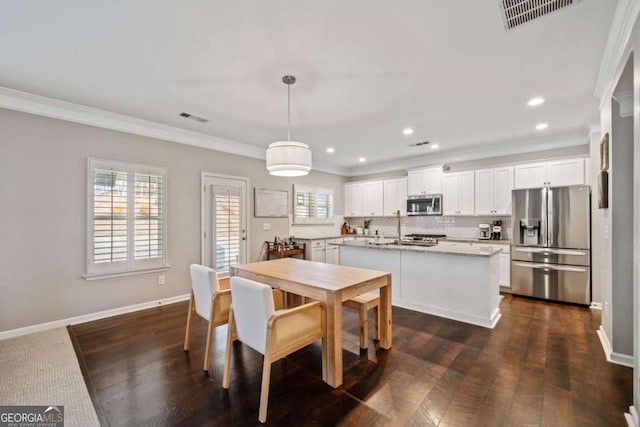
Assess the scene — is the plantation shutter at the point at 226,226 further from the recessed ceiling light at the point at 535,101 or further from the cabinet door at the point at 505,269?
the cabinet door at the point at 505,269

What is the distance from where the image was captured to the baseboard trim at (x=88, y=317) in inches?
121

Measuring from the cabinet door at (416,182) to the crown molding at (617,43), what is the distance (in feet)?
10.9

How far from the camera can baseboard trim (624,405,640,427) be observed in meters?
1.67

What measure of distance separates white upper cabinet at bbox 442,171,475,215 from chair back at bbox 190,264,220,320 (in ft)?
15.7

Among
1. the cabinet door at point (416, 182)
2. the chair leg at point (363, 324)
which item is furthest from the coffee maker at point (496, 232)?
the chair leg at point (363, 324)

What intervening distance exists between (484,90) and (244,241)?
4.19 m

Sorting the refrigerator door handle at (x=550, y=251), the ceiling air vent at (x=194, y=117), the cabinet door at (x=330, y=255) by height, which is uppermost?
the ceiling air vent at (x=194, y=117)

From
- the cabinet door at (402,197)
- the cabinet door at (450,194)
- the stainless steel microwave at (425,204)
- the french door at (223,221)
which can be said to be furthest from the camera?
the cabinet door at (402,197)

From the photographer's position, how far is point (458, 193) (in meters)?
5.59

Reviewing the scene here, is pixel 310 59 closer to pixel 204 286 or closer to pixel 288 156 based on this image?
pixel 288 156

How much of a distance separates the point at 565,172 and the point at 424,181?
2287 millimetres

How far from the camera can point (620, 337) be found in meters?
2.49

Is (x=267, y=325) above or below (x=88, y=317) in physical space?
above

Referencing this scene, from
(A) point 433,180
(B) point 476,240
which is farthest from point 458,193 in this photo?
(B) point 476,240
